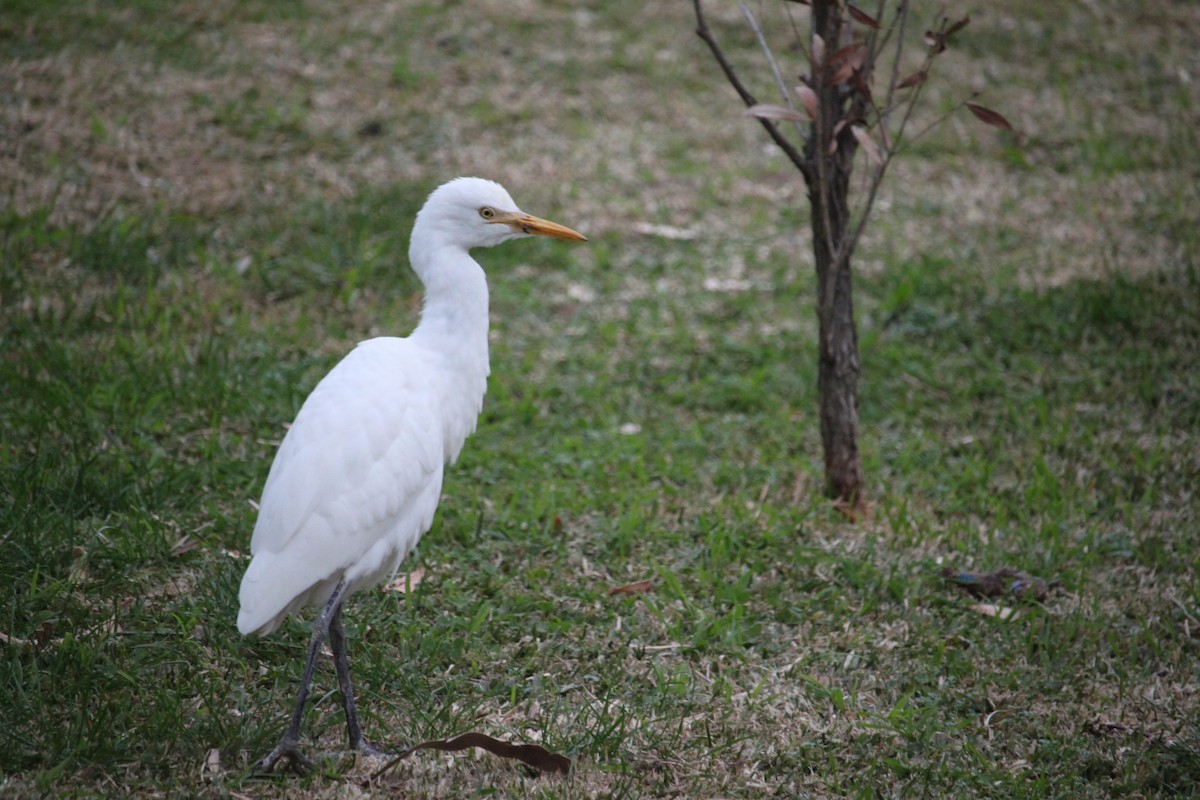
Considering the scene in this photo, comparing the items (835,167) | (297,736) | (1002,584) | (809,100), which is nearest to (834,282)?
(835,167)

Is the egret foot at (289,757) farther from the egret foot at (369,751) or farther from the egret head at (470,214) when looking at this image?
the egret head at (470,214)

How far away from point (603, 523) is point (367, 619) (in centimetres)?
96

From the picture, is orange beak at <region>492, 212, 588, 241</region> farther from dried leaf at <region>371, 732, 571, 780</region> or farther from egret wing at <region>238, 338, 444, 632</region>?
dried leaf at <region>371, 732, 571, 780</region>

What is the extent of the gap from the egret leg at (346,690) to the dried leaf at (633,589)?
1.00m

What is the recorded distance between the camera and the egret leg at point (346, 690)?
2.82m

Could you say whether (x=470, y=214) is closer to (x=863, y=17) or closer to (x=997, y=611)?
(x=863, y=17)

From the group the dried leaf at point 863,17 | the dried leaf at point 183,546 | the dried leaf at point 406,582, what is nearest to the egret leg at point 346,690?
the dried leaf at point 406,582

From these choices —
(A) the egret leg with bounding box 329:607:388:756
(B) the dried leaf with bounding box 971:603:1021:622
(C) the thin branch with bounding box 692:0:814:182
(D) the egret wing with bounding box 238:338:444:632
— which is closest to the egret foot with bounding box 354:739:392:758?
(A) the egret leg with bounding box 329:607:388:756

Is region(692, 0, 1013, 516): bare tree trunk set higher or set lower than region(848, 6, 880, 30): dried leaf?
lower

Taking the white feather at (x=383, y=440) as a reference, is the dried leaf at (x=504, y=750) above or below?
below

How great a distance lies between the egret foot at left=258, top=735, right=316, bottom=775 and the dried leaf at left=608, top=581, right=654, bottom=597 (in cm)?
120

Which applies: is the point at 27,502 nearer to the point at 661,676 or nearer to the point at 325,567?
the point at 325,567

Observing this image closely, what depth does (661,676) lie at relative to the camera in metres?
3.18

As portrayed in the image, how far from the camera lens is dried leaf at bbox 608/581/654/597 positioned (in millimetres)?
3604
